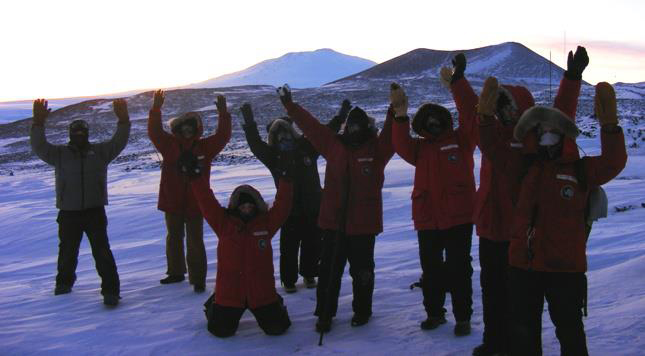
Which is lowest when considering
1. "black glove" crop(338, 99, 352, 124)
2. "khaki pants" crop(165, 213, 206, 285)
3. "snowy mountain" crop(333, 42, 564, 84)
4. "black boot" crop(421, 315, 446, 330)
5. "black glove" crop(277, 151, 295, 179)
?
"black boot" crop(421, 315, 446, 330)

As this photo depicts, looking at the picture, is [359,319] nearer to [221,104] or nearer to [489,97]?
[489,97]

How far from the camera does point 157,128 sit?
5785 millimetres

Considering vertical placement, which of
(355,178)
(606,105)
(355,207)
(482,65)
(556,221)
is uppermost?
(482,65)

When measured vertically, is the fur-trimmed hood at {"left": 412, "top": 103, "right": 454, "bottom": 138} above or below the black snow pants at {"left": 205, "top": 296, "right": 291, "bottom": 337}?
above

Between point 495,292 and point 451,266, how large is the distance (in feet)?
1.65

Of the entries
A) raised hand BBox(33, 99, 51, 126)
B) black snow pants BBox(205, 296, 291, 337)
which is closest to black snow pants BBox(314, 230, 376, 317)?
black snow pants BBox(205, 296, 291, 337)

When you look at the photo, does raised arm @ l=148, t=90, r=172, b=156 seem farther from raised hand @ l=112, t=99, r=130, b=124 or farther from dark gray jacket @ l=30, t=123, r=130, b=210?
dark gray jacket @ l=30, t=123, r=130, b=210

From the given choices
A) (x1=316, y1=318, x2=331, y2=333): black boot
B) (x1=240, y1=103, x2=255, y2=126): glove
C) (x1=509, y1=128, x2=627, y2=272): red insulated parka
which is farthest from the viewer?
(x1=240, y1=103, x2=255, y2=126): glove

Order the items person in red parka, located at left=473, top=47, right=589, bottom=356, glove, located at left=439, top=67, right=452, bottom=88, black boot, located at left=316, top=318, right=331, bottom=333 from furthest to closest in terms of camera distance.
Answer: black boot, located at left=316, top=318, right=331, bottom=333 < glove, located at left=439, top=67, right=452, bottom=88 < person in red parka, located at left=473, top=47, right=589, bottom=356

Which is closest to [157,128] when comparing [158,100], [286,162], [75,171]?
[158,100]

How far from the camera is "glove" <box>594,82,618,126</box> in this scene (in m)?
3.01

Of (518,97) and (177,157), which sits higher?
(518,97)

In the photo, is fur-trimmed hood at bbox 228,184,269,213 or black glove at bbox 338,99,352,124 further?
black glove at bbox 338,99,352,124

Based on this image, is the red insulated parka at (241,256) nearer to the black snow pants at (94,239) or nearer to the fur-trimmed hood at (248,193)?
the fur-trimmed hood at (248,193)
